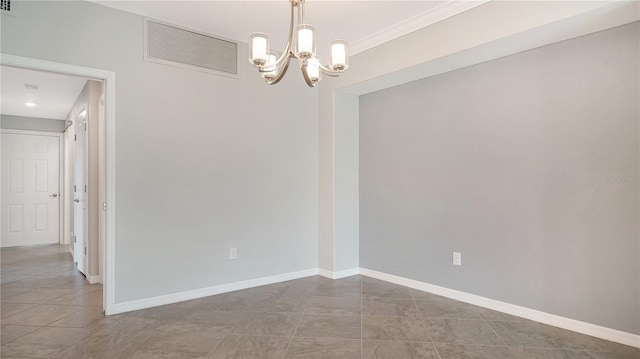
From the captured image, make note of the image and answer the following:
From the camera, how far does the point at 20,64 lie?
2.59 meters

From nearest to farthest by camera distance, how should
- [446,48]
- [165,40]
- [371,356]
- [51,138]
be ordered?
[371,356], [446,48], [165,40], [51,138]

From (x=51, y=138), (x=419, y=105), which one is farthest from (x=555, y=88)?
(x=51, y=138)

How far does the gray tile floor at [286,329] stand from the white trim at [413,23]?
2.58 m

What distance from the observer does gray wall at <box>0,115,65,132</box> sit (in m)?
6.25

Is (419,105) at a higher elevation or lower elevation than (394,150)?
higher

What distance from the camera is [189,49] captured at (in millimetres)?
3377

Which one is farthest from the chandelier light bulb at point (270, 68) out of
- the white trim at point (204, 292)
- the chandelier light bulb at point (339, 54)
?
the white trim at point (204, 292)

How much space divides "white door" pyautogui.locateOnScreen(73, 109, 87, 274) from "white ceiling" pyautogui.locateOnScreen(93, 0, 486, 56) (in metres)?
2.22

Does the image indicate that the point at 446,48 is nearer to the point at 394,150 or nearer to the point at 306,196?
the point at 394,150

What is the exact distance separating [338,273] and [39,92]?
479 cm

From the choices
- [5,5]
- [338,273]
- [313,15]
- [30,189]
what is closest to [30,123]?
[30,189]

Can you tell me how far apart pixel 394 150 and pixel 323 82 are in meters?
1.22

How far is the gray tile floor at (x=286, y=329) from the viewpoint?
2356 mm

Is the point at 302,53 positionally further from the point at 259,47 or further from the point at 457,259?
the point at 457,259
